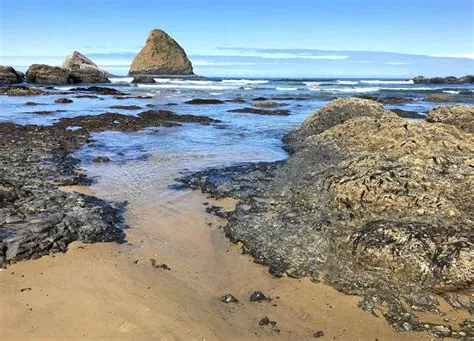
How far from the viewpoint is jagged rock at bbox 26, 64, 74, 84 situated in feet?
206

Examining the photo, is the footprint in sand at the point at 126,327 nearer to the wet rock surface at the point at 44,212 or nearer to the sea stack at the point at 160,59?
the wet rock surface at the point at 44,212

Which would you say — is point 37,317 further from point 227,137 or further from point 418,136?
point 227,137

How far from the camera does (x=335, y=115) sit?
634 inches

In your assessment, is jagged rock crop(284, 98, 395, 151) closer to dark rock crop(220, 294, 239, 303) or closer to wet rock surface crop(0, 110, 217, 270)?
wet rock surface crop(0, 110, 217, 270)

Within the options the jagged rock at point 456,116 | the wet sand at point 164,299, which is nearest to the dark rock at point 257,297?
the wet sand at point 164,299

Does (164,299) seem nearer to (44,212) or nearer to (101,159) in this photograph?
(44,212)

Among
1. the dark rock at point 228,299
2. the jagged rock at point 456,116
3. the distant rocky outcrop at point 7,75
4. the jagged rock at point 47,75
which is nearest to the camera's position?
the dark rock at point 228,299

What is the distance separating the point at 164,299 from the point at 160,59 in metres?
118

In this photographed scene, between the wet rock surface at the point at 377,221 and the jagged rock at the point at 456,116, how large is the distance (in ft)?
20.2

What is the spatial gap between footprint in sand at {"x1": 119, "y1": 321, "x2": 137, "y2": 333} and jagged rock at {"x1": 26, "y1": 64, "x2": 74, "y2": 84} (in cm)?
6539

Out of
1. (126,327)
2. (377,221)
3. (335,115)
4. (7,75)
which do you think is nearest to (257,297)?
(126,327)

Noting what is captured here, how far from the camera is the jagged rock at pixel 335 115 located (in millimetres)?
15586

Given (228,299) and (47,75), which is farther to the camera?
(47,75)

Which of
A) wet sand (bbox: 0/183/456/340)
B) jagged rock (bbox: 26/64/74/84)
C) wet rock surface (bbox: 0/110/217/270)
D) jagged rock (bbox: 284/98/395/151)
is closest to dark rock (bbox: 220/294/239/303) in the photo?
wet sand (bbox: 0/183/456/340)
